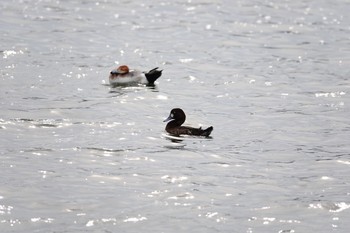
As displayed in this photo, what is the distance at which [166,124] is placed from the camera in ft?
80.9

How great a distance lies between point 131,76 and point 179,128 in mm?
6834

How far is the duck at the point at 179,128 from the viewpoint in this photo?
23.4 meters

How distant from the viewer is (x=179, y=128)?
23.8m

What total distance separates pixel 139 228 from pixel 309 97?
1309 cm

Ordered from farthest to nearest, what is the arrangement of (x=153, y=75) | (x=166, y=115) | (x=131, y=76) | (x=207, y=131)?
(x=131, y=76) < (x=153, y=75) < (x=166, y=115) < (x=207, y=131)

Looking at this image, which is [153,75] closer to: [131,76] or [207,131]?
[131,76]

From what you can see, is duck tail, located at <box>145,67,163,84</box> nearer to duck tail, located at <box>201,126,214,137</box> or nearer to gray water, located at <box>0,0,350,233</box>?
gray water, located at <box>0,0,350,233</box>

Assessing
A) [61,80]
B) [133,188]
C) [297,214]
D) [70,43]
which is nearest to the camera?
[297,214]

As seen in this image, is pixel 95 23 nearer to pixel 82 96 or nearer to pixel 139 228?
pixel 82 96

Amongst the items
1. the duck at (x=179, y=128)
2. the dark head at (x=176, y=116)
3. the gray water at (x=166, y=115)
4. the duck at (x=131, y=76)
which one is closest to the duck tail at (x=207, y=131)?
the duck at (x=179, y=128)

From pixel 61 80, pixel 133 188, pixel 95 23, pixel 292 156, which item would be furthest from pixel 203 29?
pixel 133 188

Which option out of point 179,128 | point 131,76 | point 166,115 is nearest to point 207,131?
point 179,128

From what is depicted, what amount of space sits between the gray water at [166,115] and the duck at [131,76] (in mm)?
373

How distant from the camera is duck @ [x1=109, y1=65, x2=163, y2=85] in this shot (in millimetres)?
29953
